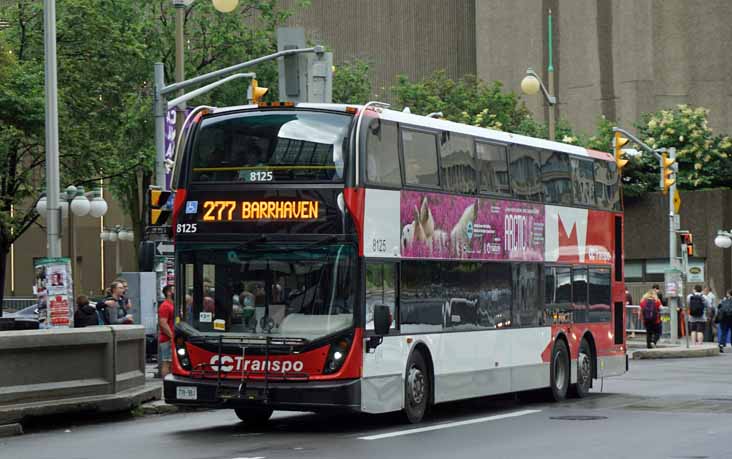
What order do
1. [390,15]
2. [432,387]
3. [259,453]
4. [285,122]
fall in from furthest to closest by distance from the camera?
[390,15] → [432,387] → [285,122] → [259,453]

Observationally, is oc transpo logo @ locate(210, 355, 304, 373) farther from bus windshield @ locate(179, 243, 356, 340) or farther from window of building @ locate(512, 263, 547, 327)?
window of building @ locate(512, 263, 547, 327)

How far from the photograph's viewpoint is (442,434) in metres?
17.1

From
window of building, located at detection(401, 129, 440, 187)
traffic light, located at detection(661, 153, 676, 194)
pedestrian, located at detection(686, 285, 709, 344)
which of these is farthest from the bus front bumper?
traffic light, located at detection(661, 153, 676, 194)

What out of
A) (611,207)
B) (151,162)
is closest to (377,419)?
(611,207)

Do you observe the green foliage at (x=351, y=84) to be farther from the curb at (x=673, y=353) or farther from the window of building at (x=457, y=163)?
the window of building at (x=457, y=163)

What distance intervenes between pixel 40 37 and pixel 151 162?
7317 millimetres

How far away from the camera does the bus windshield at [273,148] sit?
17406 millimetres

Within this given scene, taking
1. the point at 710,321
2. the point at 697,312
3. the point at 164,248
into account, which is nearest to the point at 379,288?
the point at 164,248

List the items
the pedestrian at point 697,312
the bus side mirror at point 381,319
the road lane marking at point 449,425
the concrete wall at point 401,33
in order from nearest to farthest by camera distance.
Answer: the road lane marking at point 449,425 < the bus side mirror at point 381,319 < the pedestrian at point 697,312 < the concrete wall at point 401,33

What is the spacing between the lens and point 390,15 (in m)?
87.6

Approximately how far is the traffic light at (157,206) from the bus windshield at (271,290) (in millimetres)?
4735

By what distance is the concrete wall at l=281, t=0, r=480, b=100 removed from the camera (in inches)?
3418

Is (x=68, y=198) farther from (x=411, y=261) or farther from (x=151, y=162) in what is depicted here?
(x=411, y=261)

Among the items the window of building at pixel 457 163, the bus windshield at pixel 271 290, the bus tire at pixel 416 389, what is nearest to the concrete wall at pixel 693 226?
the window of building at pixel 457 163
